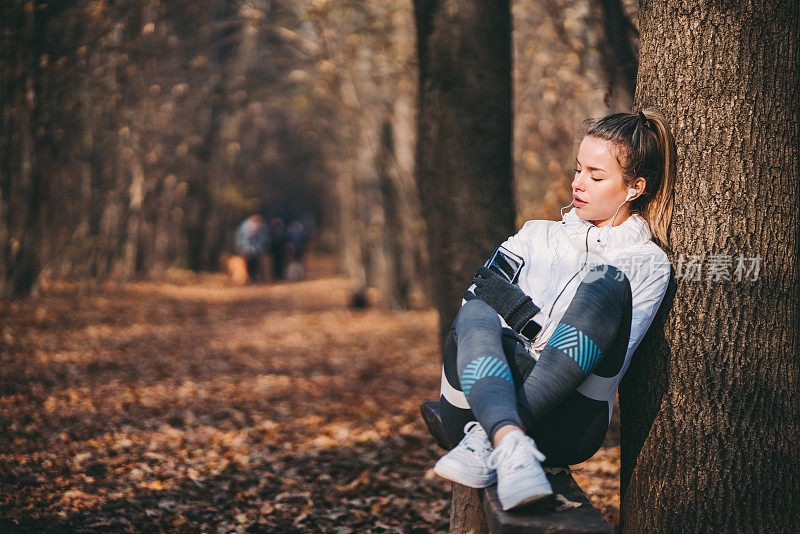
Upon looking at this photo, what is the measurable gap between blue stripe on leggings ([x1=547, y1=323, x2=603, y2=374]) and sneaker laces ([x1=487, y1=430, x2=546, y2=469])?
0.33 m

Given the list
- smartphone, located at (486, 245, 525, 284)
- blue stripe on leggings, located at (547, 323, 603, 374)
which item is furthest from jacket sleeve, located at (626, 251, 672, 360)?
smartphone, located at (486, 245, 525, 284)

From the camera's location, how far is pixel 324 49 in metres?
10.6

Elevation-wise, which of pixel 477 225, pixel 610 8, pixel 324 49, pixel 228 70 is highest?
pixel 228 70

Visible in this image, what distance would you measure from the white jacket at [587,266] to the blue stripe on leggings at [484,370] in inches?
12.1

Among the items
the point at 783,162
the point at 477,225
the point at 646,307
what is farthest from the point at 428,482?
the point at 783,162

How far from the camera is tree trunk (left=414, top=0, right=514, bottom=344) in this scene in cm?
484

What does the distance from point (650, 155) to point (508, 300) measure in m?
0.77

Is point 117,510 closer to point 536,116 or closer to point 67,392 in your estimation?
point 67,392

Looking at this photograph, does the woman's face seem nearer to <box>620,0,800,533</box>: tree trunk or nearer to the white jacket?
the white jacket

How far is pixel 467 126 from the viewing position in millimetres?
4832

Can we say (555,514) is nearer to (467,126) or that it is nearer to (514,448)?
(514,448)

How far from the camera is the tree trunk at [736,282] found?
8.28 ft

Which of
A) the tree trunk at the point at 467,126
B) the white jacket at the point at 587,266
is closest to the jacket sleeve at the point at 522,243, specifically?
the white jacket at the point at 587,266

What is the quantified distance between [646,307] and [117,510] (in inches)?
120
